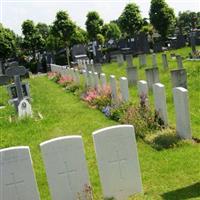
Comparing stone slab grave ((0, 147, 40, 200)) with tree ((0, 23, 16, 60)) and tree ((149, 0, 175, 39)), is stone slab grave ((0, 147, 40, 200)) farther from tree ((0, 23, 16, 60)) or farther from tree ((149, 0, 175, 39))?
tree ((149, 0, 175, 39))

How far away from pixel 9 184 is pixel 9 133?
23.3ft

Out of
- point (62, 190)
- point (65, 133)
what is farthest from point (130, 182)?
point (65, 133)

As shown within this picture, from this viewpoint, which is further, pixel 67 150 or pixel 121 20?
pixel 121 20

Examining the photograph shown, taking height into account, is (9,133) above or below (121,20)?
below

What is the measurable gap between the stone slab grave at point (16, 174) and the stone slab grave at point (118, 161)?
38.5 inches

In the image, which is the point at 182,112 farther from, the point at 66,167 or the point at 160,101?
the point at 66,167

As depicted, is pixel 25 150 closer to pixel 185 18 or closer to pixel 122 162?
pixel 122 162

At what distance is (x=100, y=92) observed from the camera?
16016mm

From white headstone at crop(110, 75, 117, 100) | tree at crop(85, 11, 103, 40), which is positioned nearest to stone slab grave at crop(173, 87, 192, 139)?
white headstone at crop(110, 75, 117, 100)

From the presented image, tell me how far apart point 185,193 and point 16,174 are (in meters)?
2.53

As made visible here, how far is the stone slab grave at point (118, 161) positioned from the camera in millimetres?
6266

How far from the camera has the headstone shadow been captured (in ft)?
21.5

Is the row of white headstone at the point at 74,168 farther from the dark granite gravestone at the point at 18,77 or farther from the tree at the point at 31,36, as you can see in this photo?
the tree at the point at 31,36

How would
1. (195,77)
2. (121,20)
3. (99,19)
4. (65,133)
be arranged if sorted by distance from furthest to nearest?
(99,19) → (121,20) → (195,77) → (65,133)
